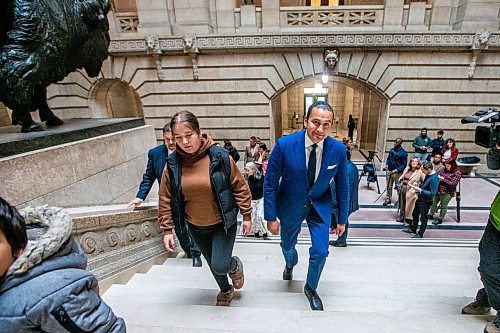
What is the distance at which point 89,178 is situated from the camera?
13.2 ft

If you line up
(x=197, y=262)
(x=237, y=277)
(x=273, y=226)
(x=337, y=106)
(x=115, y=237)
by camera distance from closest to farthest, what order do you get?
(x=237, y=277) < (x=273, y=226) < (x=115, y=237) < (x=197, y=262) < (x=337, y=106)

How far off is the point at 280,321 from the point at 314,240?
809 mm

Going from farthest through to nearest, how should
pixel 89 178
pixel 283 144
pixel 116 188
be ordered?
pixel 116 188
pixel 89 178
pixel 283 144

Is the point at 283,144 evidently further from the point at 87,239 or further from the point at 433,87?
the point at 433,87

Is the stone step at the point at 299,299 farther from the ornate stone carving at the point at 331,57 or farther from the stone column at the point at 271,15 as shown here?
the stone column at the point at 271,15

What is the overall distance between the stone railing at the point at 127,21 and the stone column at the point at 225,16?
3108 millimetres

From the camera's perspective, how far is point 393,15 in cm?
927

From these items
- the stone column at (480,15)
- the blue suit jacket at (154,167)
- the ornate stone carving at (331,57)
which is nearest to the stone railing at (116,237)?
the blue suit jacket at (154,167)

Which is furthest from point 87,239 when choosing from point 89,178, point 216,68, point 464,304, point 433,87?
point 433,87

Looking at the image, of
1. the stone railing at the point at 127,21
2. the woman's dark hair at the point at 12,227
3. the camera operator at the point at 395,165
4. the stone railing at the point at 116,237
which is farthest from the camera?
the stone railing at the point at 127,21

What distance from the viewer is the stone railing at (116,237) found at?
2987 millimetres

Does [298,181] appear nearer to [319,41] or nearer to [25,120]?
[25,120]

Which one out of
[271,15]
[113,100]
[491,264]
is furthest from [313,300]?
[113,100]

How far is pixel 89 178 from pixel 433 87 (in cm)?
1111
